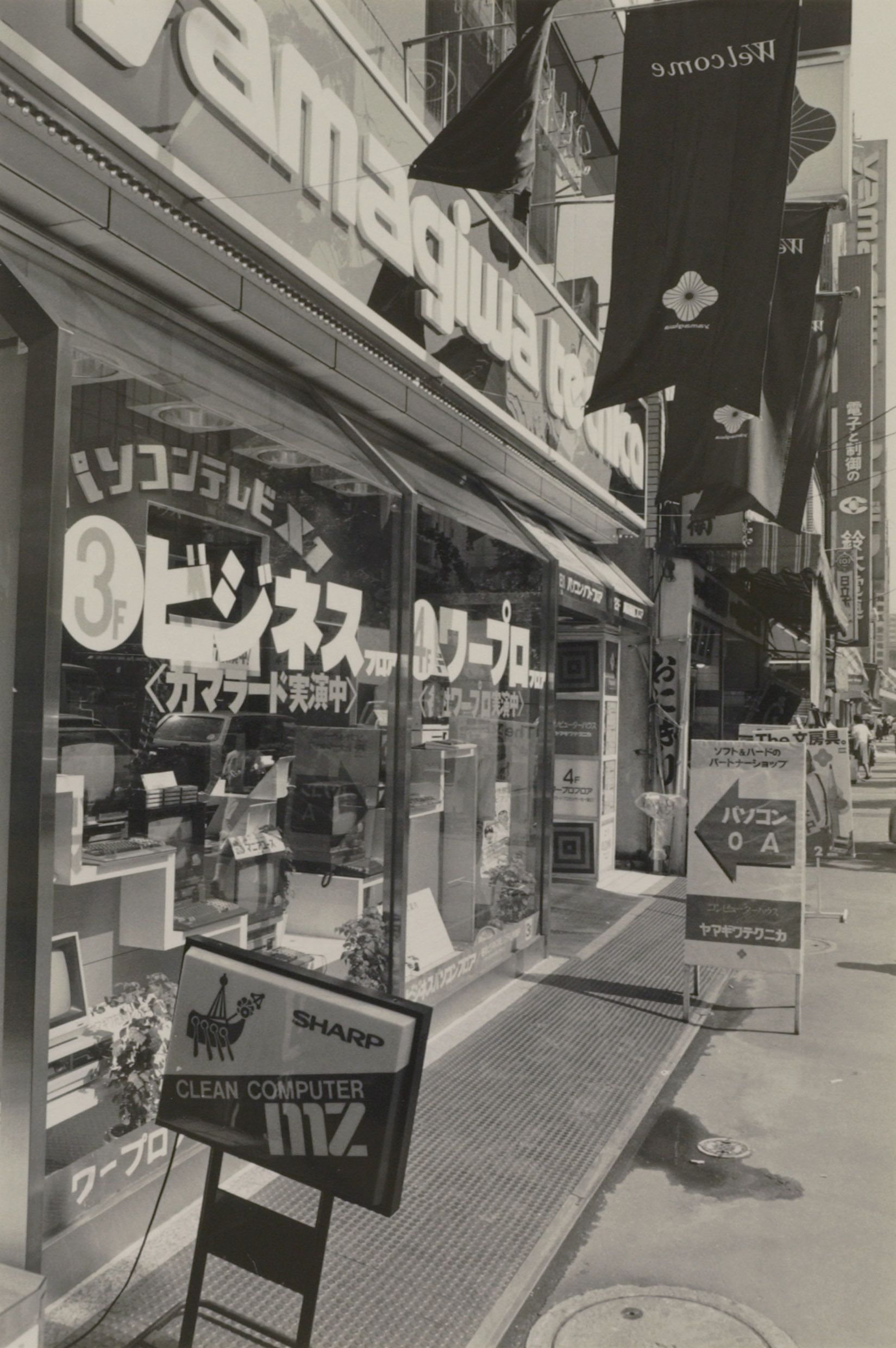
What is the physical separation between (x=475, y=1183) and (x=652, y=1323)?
1.14m

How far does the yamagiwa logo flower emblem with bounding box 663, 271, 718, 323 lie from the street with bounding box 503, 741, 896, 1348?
429cm

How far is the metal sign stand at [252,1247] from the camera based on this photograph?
254 centimetres

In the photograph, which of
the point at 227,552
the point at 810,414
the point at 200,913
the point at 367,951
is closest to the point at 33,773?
the point at 200,913

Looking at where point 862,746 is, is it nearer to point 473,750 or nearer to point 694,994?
point 694,994

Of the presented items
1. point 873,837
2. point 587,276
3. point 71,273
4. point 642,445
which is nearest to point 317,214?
point 71,273

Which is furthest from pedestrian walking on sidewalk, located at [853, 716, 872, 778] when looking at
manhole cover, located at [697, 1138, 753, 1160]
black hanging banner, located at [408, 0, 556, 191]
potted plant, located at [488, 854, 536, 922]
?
black hanging banner, located at [408, 0, 556, 191]

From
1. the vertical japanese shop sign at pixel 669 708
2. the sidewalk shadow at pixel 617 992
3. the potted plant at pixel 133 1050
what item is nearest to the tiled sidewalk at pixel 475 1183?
the sidewalk shadow at pixel 617 992

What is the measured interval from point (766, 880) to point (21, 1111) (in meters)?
4.89

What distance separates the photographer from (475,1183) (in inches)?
168

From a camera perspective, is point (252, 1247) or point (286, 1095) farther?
point (252, 1247)

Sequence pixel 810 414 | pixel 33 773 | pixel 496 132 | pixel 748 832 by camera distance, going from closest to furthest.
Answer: pixel 33 773 → pixel 496 132 → pixel 748 832 → pixel 810 414

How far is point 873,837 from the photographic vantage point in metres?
16.6

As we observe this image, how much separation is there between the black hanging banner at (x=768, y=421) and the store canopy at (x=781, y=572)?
2.73 metres

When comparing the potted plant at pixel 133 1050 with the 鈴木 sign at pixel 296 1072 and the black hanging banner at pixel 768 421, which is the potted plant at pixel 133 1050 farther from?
the black hanging banner at pixel 768 421
